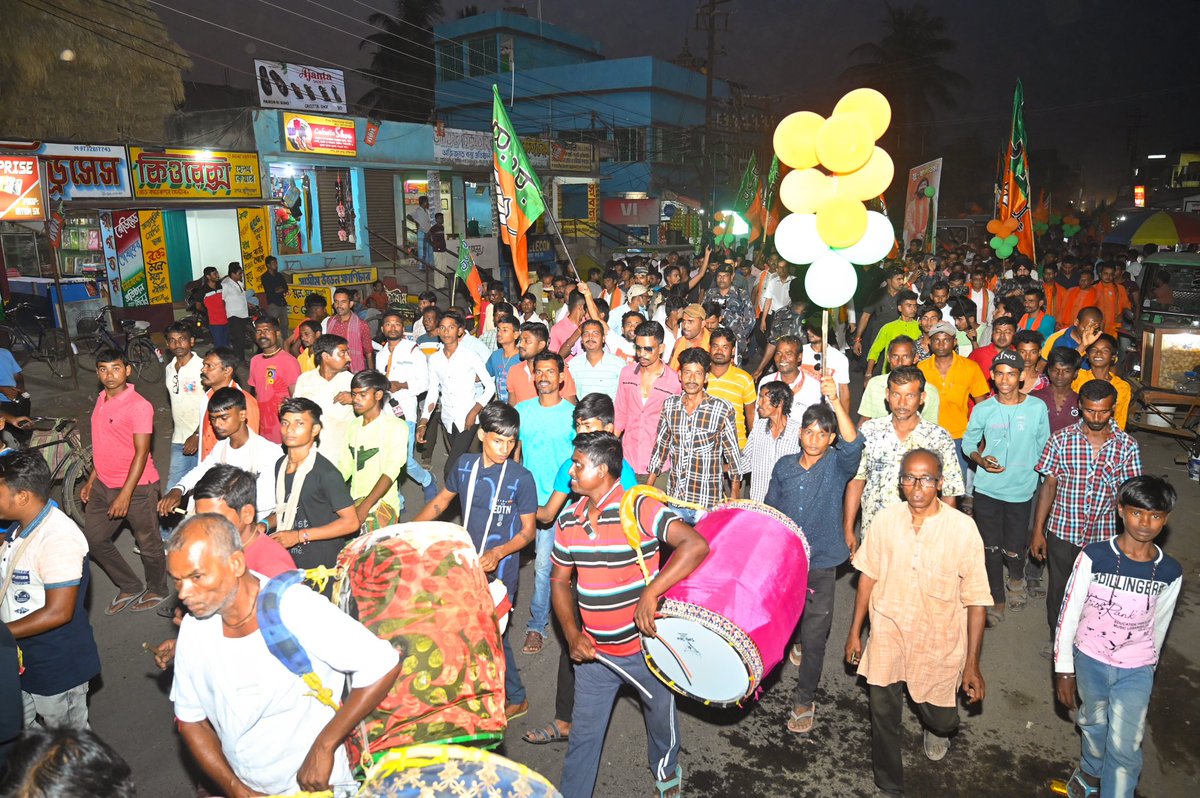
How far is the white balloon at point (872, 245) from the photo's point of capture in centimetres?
515

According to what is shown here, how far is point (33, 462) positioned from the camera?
3.64 m

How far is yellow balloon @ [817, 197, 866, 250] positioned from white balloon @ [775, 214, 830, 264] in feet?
0.94

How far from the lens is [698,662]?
3.35 meters

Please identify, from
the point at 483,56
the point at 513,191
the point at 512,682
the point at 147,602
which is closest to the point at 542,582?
the point at 512,682

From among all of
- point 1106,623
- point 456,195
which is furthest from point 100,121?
point 1106,623

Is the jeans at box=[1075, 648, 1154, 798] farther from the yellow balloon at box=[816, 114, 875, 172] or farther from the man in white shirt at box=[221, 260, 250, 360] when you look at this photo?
the man in white shirt at box=[221, 260, 250, 360]

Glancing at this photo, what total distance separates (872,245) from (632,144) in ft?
120

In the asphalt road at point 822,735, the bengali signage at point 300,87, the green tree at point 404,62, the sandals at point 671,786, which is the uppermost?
the green tree at point 404,62

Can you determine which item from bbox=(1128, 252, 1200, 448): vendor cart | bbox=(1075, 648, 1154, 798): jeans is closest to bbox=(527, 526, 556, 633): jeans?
bbox=(1075, 648, 1154, 798): jeans

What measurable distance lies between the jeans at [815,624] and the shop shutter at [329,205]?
19.7m

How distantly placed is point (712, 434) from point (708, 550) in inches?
70.5

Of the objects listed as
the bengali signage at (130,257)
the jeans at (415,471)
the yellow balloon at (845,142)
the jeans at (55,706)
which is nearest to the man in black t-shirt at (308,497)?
the jeans at (415,471)

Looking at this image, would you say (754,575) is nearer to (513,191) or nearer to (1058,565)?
(1058,565)

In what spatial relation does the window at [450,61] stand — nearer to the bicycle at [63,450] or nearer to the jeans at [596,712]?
the bicycle at [63,450]
